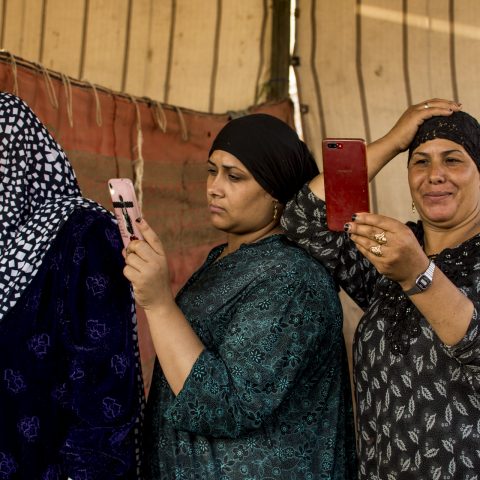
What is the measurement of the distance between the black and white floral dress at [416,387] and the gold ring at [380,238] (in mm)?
213

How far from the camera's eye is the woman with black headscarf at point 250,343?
165 centimetres

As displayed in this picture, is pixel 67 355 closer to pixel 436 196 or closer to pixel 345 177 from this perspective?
pixel 345 177

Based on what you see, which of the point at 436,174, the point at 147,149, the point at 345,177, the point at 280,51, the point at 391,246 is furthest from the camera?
the point at 280,51

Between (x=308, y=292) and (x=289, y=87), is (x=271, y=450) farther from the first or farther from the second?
(x=289, y=87)

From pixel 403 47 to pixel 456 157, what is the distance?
1.58 meters

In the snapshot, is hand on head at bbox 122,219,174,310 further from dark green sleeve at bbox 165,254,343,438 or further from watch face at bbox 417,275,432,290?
watch face at bbox 417,275,432,290

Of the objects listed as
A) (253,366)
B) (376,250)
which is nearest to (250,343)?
(253,366)

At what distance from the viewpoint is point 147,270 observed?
1.61m

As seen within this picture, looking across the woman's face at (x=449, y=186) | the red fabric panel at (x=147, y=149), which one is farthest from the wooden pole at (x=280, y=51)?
the woman's face at (x=449, y=186)

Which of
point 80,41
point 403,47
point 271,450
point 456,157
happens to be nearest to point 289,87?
point 403,47

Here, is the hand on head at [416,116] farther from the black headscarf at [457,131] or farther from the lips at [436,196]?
the lips at [436,196]

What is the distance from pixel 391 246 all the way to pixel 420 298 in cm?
12

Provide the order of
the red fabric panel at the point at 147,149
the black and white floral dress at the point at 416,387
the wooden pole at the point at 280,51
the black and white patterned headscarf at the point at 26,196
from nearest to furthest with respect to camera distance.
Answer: the black and white floral dress at the point at 416,387 → the black and white patterned headscarf at the point at 26,196 → the red fabric panel at the point at 147,149 → the wooden pole at the point at 280,51

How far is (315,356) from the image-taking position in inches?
69.4
